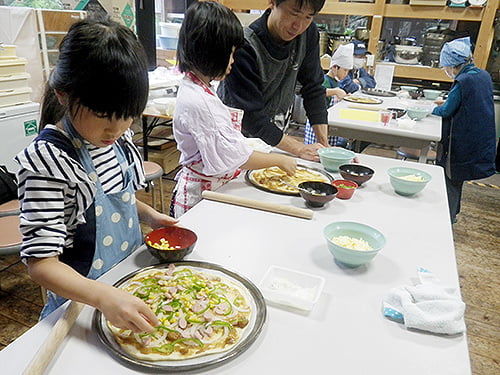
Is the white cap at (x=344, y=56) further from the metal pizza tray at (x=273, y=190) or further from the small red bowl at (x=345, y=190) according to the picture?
the small red bowl at (x=345, y=190)

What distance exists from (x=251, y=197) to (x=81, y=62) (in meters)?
0.79

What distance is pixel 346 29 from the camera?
209 inches

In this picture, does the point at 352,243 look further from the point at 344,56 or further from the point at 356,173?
the point at 344,56

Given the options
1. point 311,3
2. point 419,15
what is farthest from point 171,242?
point 419,15

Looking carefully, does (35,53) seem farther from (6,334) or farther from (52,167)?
(52,167)

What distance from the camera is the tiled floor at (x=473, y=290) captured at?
199cm

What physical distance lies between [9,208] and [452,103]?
3.04 metres

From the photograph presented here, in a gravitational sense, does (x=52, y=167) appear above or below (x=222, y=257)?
above

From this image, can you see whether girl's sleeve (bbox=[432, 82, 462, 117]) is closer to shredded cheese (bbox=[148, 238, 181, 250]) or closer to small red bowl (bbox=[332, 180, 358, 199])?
small red bowl (bbox=[332, 180, 358, 199])

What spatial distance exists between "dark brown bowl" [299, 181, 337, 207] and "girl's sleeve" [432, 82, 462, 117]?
2.12 metres

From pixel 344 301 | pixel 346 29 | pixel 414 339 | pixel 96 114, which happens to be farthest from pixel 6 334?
pixel 346 29

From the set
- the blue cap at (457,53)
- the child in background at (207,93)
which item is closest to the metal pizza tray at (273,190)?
the child in background at (207,93)

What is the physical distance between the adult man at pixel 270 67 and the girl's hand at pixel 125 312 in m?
1.17

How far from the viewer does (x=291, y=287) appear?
0.94 m
